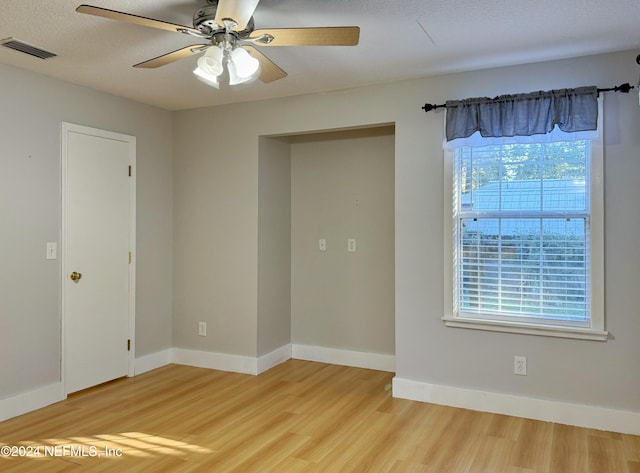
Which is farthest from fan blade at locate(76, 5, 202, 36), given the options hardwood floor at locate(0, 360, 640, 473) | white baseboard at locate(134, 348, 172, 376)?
white baseboard at locate(134, 348, 172, 376)

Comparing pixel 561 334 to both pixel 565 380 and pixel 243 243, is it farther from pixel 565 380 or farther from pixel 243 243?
pixel 243 243

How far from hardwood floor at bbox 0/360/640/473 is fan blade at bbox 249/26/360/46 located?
216 cm

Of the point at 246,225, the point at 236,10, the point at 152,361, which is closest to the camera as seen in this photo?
the point at 236,10

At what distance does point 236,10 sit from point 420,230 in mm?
2122

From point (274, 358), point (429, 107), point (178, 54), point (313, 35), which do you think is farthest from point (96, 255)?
point (429, 107)

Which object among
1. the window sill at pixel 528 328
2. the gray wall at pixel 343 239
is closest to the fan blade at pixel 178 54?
the gray wall at pixel 343 239

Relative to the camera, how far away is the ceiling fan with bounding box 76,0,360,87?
2.09 m

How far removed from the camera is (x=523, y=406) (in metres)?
3.31

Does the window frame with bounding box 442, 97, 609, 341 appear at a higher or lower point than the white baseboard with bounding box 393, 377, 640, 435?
higher

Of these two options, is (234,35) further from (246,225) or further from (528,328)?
(528,328)

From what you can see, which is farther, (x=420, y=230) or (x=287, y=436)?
(x=420, y=230)

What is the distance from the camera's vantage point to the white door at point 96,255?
3709 mm

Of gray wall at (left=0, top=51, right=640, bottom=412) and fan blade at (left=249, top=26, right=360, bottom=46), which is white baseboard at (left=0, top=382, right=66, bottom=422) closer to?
gray wall at (left=0, top=51, right=640, bottom=412)

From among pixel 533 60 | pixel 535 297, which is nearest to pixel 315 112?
pixel 533 60
